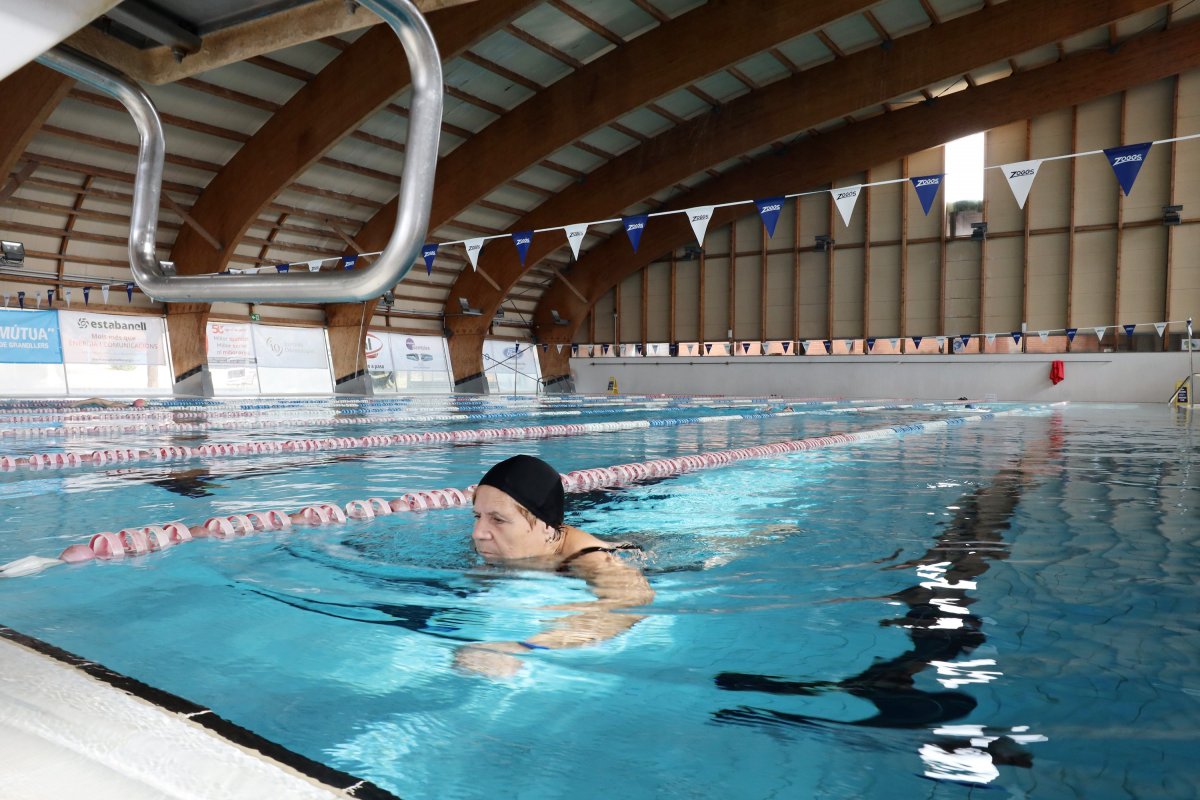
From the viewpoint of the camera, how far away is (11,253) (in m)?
15.6

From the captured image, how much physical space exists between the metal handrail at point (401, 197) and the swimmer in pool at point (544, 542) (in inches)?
64.2

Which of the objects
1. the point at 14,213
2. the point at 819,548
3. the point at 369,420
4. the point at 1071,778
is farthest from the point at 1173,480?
the point at 14,213

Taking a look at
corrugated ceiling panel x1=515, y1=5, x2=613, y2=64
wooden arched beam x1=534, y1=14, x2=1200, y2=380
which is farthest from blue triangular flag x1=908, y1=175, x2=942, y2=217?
wooden arched beam x1=534, y1=14, x2=1200, y2=380

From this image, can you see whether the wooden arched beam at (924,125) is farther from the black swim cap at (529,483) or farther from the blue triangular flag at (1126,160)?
the black swim cap at (529,483)

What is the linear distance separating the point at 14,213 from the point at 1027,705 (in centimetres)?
2011

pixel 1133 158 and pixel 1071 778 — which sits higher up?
pixel 1133 158

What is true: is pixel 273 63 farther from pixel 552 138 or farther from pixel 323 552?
pixel 323 552

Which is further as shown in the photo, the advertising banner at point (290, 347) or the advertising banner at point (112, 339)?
the advertising banner at point (290, 347)

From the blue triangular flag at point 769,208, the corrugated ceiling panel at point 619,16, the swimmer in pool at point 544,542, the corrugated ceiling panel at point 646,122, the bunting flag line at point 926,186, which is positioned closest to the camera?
the swimmer in pool at point 544,542

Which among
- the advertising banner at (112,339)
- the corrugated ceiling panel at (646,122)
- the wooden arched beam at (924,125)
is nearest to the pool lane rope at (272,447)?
the corrugated ceiling panel at (646,122)

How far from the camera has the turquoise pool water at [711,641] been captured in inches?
59.3

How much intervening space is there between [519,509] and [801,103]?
17.7 metres

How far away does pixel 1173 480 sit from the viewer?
5.78m

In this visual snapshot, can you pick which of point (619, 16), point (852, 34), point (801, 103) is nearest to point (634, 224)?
point (619, 16)
